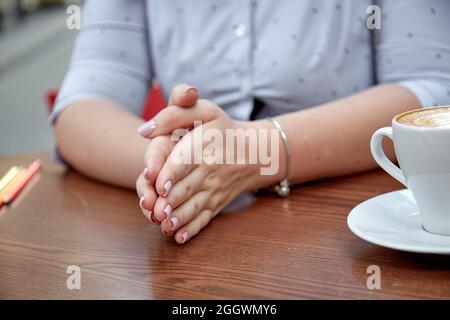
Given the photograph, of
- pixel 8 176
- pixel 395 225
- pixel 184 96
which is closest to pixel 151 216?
pixel 184 96

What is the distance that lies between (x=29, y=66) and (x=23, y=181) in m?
4.74

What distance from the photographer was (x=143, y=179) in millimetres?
717

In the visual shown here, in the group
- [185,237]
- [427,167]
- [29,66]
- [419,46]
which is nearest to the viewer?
[427,167]

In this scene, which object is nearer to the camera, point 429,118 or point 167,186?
point 429,118

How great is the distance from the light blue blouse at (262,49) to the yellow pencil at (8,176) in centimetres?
10

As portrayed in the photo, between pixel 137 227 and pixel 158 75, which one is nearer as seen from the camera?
pixel 137 227

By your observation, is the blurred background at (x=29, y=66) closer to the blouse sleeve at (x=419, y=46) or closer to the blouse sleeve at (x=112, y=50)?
the blouse sleeve at (x=112, y=50)

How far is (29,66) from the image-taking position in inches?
213

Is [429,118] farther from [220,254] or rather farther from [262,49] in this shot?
[262,49]

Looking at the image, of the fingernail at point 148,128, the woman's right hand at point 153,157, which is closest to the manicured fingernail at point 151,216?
the woman's right hand at point 153,157

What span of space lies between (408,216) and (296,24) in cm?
42

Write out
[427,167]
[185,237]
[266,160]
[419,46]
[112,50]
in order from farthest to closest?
[112,50] → [419,46] → [266,160] → [185,237] → [427,167]

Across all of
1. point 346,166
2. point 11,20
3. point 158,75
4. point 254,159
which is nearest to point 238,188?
point 254,159

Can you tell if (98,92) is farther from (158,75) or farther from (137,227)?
(137,227)
